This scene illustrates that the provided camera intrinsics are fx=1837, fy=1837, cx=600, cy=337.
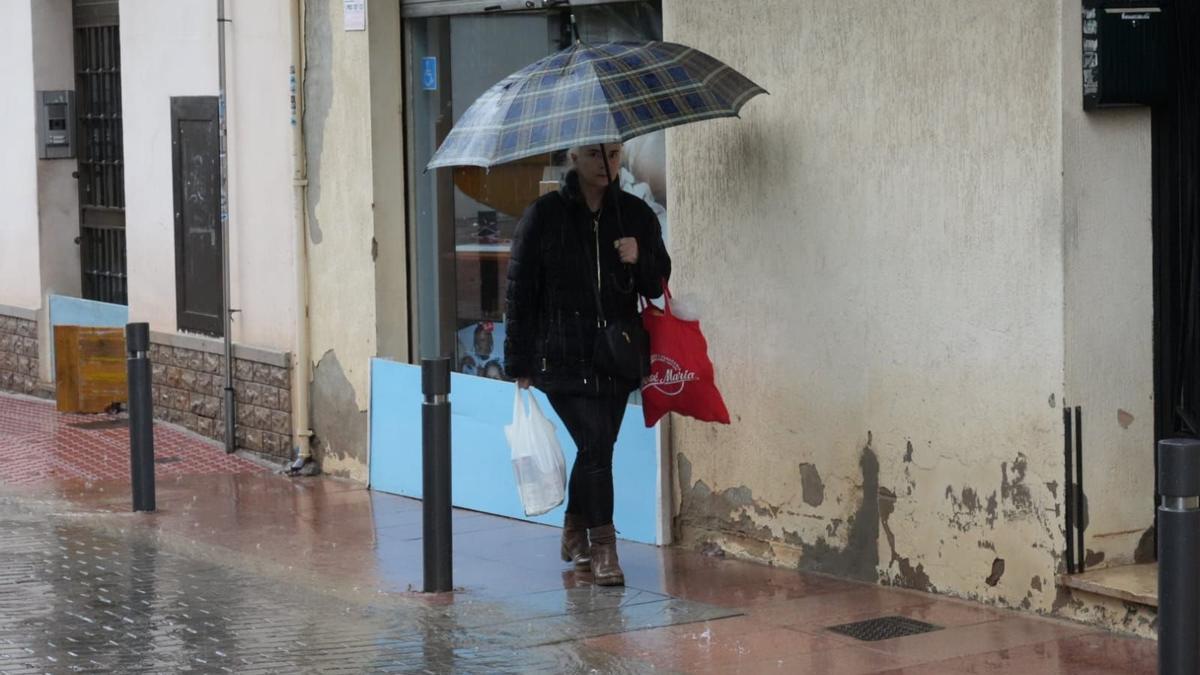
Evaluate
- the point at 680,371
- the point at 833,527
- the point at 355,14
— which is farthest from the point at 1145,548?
the point at 355,14

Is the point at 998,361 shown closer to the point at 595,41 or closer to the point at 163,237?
the point at 595,41

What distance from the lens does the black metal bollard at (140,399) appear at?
382 inches

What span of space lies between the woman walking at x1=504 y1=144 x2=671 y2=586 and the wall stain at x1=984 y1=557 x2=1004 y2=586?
159 centimetres

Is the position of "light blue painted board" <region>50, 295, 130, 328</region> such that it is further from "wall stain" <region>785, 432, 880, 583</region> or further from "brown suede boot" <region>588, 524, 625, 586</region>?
"wall stain" <region>785, 432, 880, 583</region>

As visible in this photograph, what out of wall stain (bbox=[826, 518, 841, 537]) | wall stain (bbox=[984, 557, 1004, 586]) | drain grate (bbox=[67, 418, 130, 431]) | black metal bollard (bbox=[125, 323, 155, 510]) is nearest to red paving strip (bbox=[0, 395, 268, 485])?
drain grate (bbox=[67, 418, 130, 431])

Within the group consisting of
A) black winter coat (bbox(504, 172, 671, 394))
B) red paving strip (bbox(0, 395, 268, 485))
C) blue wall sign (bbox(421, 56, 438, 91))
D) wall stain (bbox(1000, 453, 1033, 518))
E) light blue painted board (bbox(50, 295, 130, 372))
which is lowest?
red paving strip (bbox(0, 395, 268, 485))

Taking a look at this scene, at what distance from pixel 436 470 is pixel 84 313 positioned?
7614mm

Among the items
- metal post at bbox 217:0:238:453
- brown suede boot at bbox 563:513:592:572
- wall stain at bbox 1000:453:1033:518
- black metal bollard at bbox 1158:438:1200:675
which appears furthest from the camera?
metal post at bbox 217:0:238:453

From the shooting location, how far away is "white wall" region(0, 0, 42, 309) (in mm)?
14766

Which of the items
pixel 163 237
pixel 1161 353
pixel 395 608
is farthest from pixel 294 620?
pixel 163 237

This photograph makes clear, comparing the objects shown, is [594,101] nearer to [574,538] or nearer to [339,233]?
[574,538]

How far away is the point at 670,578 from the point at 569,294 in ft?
4.46

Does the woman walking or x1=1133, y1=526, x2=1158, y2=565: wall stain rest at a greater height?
the woman walking

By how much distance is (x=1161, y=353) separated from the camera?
279 inches
